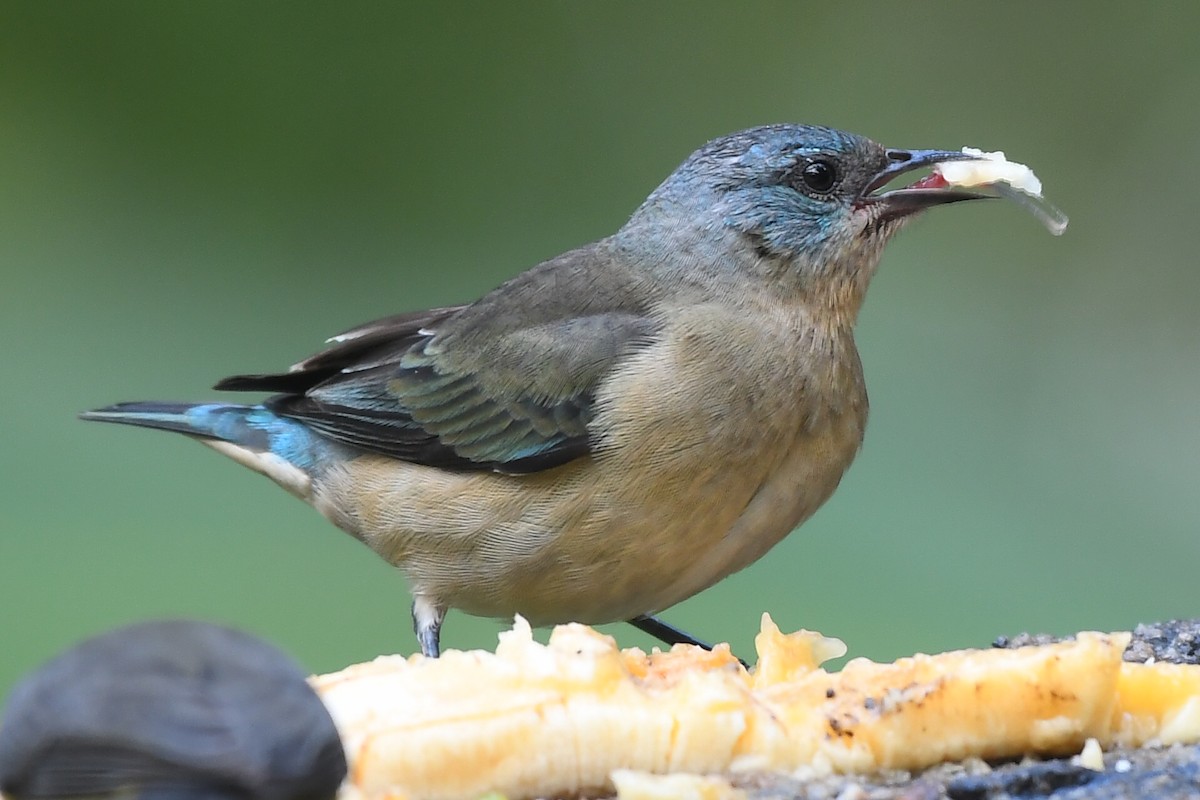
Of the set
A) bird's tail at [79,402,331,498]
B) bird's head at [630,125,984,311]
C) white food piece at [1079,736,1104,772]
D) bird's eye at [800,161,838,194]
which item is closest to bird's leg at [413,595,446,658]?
bird's tail at [79,402,331,498]

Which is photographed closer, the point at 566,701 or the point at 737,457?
the point at 566,701

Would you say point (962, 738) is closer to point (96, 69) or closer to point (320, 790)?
point (320, 790)

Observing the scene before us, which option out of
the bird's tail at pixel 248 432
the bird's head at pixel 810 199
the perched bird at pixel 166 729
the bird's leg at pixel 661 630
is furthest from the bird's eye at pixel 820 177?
the perched bird at pixel 166 729

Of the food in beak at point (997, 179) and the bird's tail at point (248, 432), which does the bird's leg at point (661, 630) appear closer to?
the bird's tail at point (248, 432)

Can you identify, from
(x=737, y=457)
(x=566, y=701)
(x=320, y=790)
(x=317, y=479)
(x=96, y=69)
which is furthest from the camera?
(x=96, y=69)

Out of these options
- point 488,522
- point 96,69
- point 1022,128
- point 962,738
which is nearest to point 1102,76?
point 1022,128

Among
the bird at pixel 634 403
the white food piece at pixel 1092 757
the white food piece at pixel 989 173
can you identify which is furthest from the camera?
the white food piece at pixel 989 173
